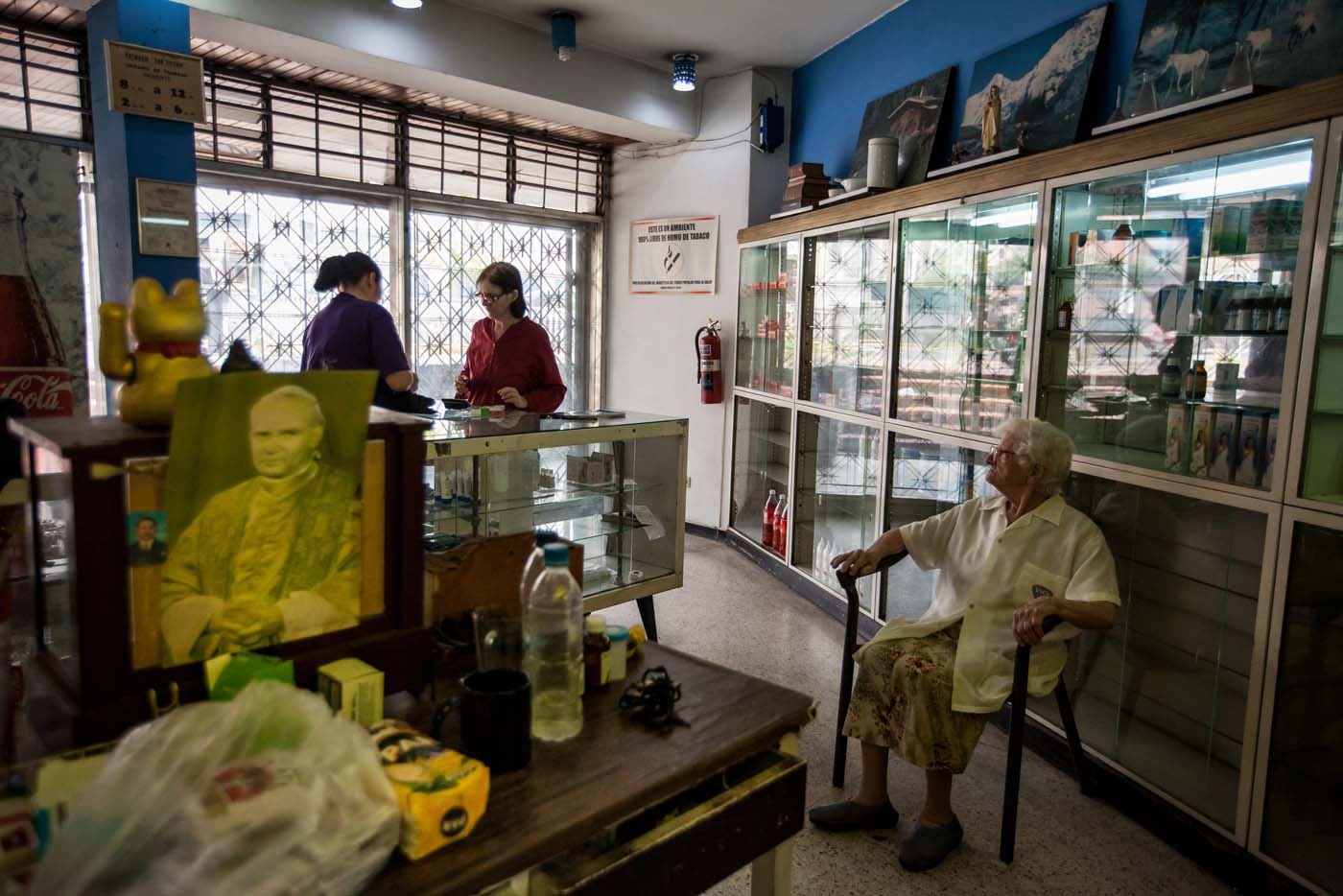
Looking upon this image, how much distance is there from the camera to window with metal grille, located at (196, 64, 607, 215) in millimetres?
4371

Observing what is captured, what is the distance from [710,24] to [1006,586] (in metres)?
3.53

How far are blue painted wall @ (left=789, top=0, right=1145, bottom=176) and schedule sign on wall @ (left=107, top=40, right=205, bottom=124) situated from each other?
3.22 meters

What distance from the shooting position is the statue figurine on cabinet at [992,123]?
3396 millimetres

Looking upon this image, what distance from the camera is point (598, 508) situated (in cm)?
325

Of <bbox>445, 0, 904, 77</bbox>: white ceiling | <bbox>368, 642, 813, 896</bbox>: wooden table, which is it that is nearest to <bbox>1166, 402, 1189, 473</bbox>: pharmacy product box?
<bbox>368, 642, 813, 896</bbox>: wooden table

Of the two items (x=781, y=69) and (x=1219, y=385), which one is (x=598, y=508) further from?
(x=781, y=69)

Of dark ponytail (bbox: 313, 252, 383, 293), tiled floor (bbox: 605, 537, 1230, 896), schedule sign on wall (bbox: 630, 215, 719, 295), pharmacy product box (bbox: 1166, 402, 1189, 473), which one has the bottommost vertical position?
tiled floor (bbox: 605, 537, 1230, 896)

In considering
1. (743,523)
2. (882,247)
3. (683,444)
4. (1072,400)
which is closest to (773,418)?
(743,523)

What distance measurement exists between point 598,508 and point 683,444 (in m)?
0.42

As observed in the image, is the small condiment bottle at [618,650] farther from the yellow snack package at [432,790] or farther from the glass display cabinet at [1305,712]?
the glass display cabinet at [1305,712]

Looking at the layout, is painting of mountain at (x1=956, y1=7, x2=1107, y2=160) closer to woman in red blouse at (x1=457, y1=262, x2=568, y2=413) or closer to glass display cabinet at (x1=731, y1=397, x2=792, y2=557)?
glass display cabinet at (x1=731, y1=397, x2=792, y2=557)

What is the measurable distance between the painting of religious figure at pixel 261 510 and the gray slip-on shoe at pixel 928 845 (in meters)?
1.70

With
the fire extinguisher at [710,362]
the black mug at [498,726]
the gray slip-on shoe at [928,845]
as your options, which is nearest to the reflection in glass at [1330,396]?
the gray slip-on shoe at [928,845]

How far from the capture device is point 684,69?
16.3ft
